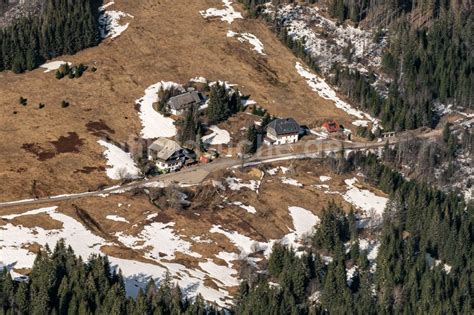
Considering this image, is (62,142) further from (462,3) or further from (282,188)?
(462,3)

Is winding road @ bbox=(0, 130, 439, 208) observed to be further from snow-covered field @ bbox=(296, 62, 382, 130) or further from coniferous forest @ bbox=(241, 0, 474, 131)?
coniferous forest @ bbox=(241, 0, 474, 131)

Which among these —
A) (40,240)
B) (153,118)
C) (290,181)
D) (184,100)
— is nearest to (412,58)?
(290,181)

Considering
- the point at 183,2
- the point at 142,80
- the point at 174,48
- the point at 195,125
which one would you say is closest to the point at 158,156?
the point at 195,125

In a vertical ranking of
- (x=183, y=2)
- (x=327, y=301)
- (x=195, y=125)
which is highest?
(x=183, y=2)

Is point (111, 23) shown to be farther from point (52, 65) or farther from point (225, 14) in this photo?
point (225, 14)

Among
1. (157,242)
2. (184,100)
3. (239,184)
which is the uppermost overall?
(184,100)
